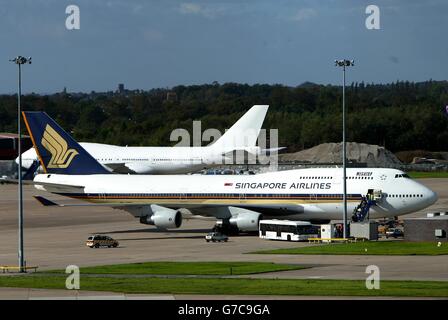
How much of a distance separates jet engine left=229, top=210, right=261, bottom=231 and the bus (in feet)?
7.14

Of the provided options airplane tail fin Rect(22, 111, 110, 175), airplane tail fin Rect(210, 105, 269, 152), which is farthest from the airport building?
airplane tail fin Rect(210, 105, 269, 152)

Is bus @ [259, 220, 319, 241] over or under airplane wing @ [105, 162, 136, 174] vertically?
under

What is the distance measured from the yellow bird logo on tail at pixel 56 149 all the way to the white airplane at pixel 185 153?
60.7 m

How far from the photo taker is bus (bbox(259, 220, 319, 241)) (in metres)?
82.9

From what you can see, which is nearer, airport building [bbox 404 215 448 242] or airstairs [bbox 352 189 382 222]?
airport building [bbox 404 215 448 242]

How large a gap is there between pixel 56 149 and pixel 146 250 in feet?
72.8

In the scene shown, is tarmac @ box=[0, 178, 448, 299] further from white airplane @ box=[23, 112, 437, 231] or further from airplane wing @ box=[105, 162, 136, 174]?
airplane wing @ box=[105, 162, 136, 174]

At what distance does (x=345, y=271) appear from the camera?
61.8 metres

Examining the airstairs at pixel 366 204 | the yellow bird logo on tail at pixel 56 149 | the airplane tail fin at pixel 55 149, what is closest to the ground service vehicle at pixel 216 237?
the airstairs at pixel 366 204

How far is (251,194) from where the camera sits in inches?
3484

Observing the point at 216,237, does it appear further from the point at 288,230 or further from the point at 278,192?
the point at 278,192
